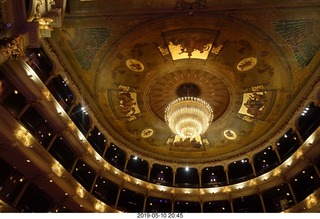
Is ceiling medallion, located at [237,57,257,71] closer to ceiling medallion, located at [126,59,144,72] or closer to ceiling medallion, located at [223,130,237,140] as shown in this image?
ceiling medallion, located at [223,130,237,140]

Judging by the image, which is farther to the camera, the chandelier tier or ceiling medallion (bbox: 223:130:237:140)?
ceiling medallion (bbox: 223:130:237:140)

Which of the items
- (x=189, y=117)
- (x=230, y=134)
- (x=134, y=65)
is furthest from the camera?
(x=230, y=134)

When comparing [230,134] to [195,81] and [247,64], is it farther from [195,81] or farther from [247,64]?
[247,64]

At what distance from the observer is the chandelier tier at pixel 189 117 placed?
13125 mm

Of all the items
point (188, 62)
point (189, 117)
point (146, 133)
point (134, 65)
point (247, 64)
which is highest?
point (188, 62)

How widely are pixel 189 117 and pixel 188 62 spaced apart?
3382 mm

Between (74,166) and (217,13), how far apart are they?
10.5 metres

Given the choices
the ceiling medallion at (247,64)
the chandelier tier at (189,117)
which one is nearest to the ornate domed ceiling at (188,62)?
the ceiling medallion at (247,64)

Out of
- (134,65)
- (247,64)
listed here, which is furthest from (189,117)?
(247,64)

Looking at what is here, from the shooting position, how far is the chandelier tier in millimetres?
13125

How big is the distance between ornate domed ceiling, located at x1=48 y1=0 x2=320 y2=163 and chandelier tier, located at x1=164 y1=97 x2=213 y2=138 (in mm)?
2416

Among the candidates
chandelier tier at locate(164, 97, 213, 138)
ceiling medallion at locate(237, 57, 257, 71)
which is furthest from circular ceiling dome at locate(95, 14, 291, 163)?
chandelier tier at locate(164, 97, 213, 138)

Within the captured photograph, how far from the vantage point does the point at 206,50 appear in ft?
46.4

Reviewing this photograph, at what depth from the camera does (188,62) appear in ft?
49.0
